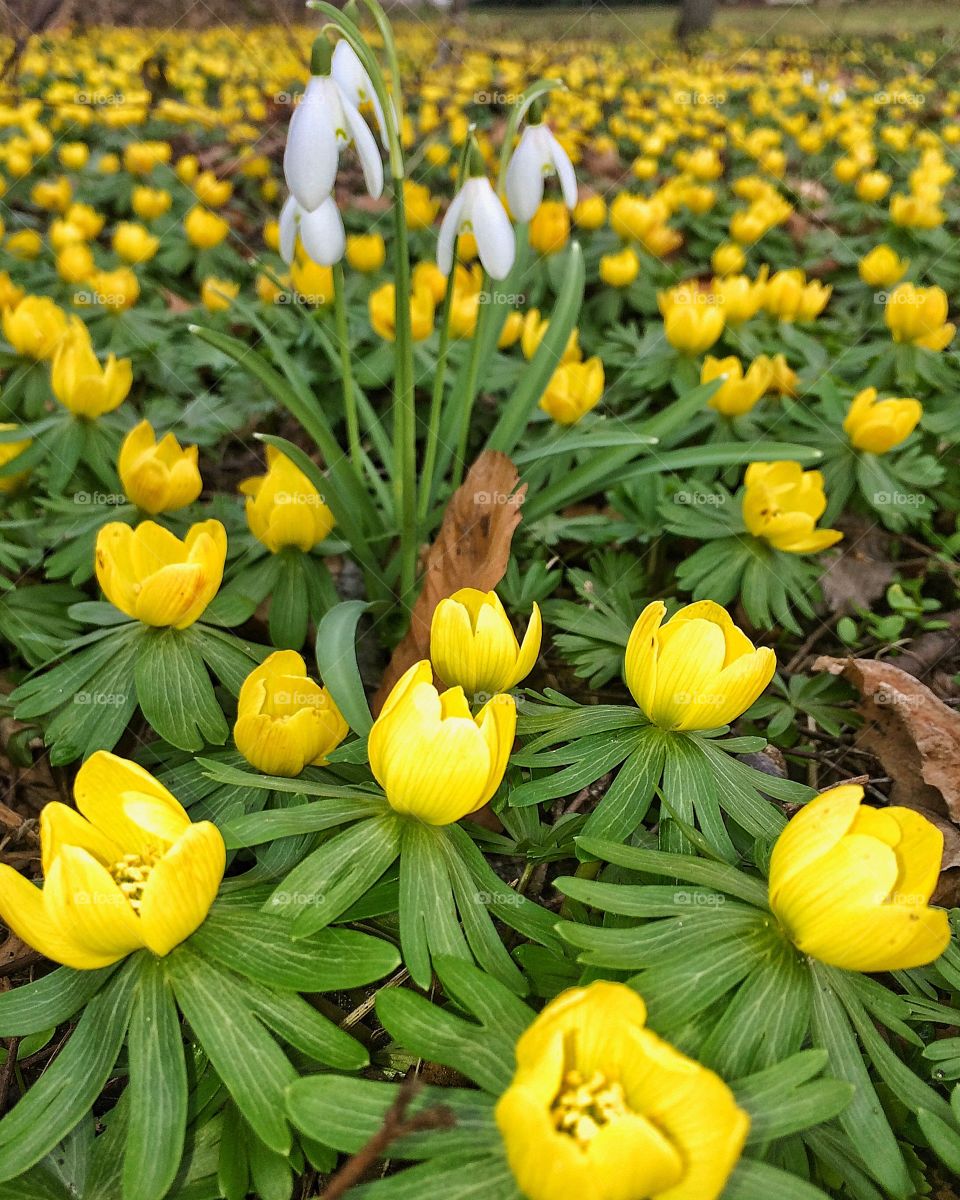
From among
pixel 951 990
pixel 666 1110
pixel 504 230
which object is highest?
pixel 504 230

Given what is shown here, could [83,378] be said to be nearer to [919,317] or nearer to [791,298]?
[791,298]

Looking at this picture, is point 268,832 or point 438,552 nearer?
point 268,832

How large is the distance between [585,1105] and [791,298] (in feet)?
8.49

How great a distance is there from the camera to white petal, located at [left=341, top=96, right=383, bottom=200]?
1.44 meters

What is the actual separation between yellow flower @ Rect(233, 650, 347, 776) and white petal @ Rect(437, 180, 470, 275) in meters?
0.83

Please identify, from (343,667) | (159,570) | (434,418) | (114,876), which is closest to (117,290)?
(434,418)

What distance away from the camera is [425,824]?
1157 millimetres

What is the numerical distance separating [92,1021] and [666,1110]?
0.65 meters

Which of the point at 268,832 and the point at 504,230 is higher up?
the point at 504,230

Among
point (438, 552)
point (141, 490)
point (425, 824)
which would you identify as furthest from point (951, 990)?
point (141, 490)

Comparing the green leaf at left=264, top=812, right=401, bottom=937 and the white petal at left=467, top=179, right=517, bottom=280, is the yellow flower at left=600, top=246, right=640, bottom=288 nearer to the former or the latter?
the white petal at left=467, top=179, right=517, bottom=280

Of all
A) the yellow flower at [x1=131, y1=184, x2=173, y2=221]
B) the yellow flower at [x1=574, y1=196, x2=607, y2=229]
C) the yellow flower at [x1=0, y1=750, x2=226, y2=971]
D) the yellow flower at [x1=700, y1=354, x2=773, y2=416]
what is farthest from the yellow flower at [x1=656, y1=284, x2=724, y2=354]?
the yellow flower at [x1=131, y1=184, x2=173, y2=221]

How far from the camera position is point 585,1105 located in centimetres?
81

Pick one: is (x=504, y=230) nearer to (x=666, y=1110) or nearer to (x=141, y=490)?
(x=141, y=490)
